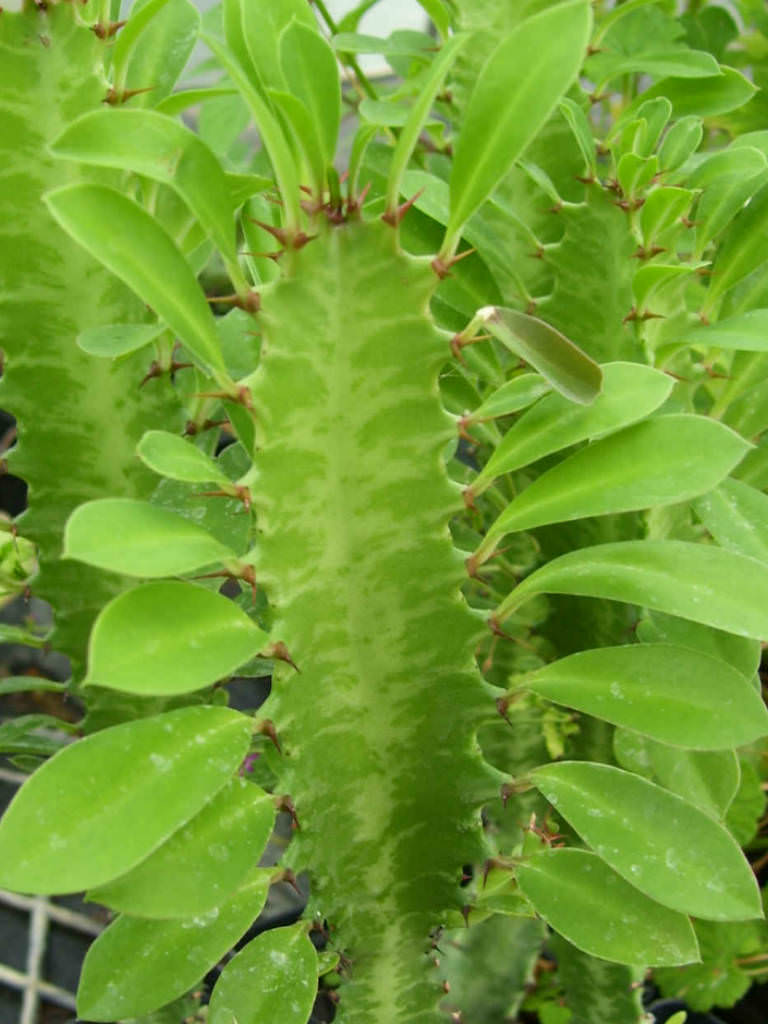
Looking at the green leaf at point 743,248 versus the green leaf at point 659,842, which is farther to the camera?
the green leaf at point 743,248

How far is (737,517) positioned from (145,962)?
35cm

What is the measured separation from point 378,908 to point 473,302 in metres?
0.34

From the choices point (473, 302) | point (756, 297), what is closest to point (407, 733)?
point (473, 302)

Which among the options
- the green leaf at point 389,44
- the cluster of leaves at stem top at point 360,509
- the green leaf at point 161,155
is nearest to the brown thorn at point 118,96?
the cluster of leaves at stem top at point 360,509

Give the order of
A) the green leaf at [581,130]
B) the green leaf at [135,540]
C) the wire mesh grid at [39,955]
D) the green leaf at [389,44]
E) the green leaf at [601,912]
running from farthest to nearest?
1. the wire mesh grid at [39,955]
2. the green leaf at [389,44]
3. the green leaf at [581,130]
4. the green leaf at [601,912]
5. the green leaf at [135,540]

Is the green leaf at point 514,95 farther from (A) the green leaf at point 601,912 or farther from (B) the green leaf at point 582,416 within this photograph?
(A) the green leaf at point 601,912

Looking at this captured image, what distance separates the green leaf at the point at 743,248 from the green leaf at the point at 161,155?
310mm

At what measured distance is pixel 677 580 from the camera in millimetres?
431

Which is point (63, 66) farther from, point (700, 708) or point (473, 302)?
point (700, 708)

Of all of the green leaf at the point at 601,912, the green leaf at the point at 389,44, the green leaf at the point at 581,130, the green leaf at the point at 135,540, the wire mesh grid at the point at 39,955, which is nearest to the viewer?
the green leaf at the point at 135,540

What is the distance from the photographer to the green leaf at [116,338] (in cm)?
46

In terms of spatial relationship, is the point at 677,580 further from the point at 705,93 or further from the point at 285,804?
the point at 705,93

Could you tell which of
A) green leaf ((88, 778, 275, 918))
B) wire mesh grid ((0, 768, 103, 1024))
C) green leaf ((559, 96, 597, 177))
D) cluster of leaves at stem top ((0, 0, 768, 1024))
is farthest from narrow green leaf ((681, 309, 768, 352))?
wire mesh grid ((0, 768, 103, 1024))

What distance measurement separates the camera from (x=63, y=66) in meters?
0.49
